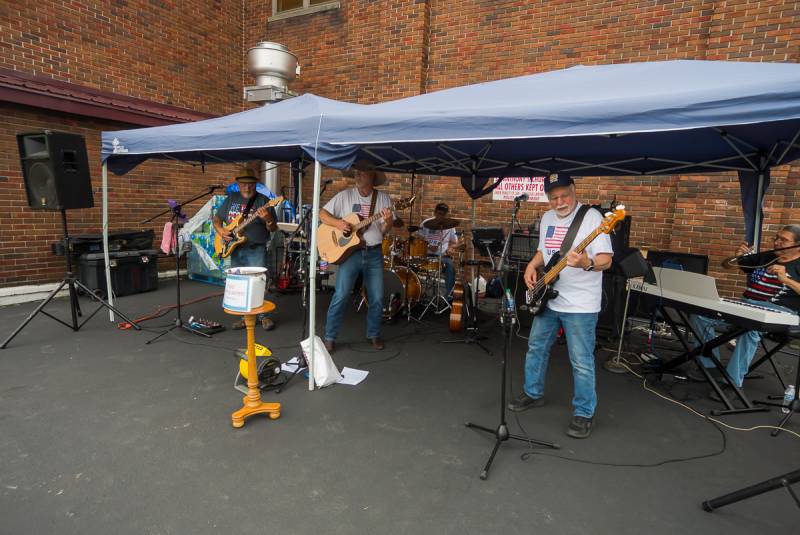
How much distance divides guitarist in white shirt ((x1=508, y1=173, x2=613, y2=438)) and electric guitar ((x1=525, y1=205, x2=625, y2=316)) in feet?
0.17

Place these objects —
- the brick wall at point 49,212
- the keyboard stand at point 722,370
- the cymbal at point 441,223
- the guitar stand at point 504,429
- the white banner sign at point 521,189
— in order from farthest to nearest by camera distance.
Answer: the white banner sign at point 521,189 < the brick wall at point 49,212 < the cymbal at point 441,223 < the keyboard stand at point 722,370 < the guitar stand at point 504,429

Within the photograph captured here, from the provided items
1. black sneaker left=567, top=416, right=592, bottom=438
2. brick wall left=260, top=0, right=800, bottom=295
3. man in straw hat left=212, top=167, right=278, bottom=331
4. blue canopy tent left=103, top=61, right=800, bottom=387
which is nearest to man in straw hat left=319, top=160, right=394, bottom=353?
blue canopy tent left=103, top=61, right=800, bottom=387

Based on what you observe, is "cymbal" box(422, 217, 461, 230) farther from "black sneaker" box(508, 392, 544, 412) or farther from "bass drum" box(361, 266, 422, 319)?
"black sneaker" box(508, 392, 544, 412)

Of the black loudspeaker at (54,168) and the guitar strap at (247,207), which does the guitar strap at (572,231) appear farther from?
the black loudspeaker at (54,168)

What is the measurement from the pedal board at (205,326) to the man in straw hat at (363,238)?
61.7 inches

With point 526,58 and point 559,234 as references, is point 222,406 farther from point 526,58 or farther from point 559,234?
point 526,58

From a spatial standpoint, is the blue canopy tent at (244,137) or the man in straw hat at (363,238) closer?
the blue canopy tent at (244,137)

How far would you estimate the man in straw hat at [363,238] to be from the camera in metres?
4.67

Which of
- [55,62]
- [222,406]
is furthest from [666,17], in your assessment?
[55,62]

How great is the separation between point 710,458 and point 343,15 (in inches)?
379

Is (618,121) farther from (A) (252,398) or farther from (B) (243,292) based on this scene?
(A) (252,398)

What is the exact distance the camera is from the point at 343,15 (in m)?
9.20

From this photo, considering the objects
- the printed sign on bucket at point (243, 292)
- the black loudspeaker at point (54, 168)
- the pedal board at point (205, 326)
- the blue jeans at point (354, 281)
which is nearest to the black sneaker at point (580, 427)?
the blue jeans at point (354, 281)

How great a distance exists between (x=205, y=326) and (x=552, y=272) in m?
4.20
